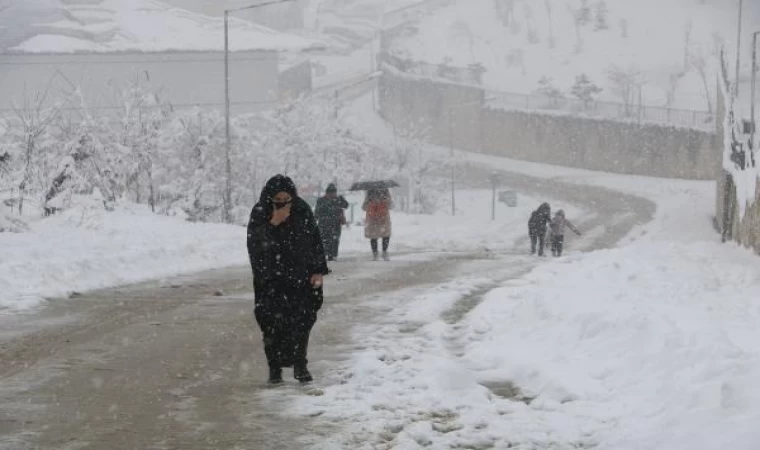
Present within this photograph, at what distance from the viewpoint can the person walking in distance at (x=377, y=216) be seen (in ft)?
65.9

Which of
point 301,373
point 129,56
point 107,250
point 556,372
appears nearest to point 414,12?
point 129,56

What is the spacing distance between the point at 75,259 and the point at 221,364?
7.66 meters

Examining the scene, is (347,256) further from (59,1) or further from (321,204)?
(59,1)

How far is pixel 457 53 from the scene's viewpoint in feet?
311

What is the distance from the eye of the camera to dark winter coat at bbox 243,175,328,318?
25.6 ft

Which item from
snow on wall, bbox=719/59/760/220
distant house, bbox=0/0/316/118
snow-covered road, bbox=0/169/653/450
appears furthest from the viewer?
distant house, bbox=0/0/316/118

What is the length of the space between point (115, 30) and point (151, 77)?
4385 mm

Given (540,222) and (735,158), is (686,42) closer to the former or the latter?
(735,158)

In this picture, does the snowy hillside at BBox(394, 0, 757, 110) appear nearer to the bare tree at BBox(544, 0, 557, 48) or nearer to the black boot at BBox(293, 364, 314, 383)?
the bare tree at BBox(544, 0, 557, 48)

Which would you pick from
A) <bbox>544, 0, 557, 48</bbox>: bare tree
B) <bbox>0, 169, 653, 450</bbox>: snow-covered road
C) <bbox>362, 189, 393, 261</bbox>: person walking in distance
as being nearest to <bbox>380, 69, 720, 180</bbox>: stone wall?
<bbox>544, 0, 557, 48</bbox>: bare tree

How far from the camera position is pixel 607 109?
70.2 meters

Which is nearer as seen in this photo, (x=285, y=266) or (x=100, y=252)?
(x=285, y=266)

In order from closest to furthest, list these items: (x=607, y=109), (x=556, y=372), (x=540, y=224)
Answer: (x=556, y=372) < (x=540, y=224) < (x=607, y=109)

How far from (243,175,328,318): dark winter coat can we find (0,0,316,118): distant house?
46.8m
